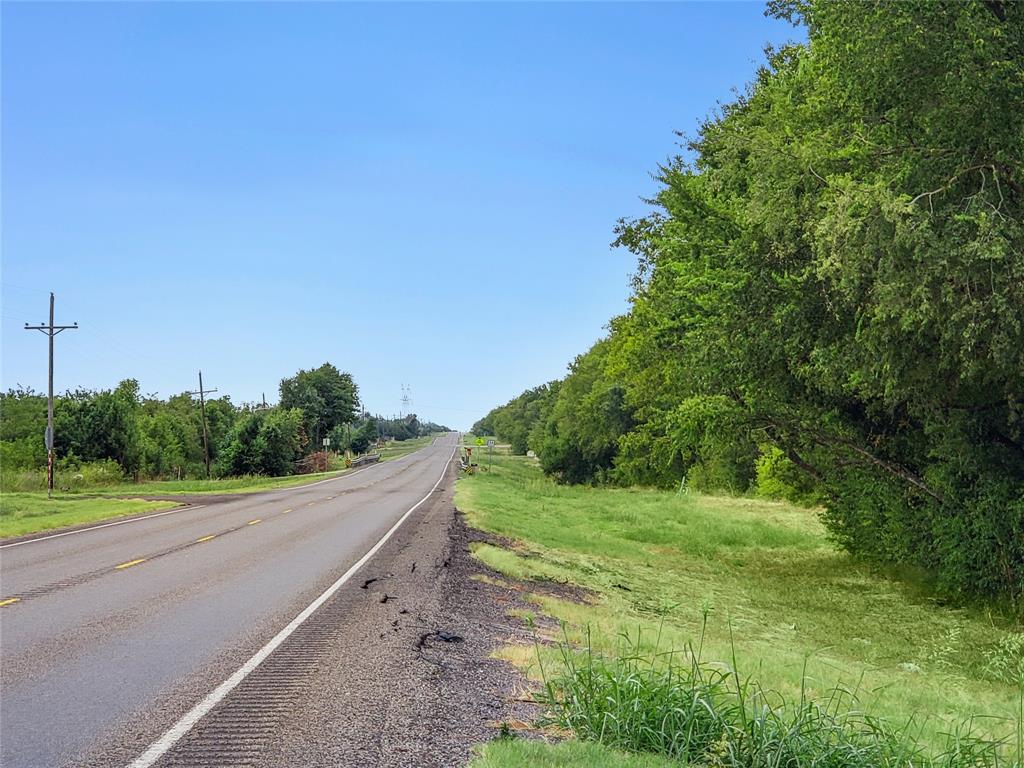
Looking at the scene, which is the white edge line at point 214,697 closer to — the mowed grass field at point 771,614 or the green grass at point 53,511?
the mowed grass field at point 771,614

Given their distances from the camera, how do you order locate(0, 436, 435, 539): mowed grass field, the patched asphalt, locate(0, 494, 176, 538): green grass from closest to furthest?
the patched asphalt < locate(0, 494, 176, 538): green grass < locate(0, 436, 435, 539): mowed grass field

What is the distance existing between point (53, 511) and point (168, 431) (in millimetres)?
54936

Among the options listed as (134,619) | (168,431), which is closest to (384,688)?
(134,619)

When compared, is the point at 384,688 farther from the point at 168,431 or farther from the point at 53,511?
the point at 168,431

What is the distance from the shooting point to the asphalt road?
20.6 ft

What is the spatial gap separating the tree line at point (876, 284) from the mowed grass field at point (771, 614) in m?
1.82

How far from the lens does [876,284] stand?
40.8 ft

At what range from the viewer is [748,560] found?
24516mm

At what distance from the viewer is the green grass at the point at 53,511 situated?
23125 millimetres

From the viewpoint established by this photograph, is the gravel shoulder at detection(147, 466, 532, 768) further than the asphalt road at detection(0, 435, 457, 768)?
No

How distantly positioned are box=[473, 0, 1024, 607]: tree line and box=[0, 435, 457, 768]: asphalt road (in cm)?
854

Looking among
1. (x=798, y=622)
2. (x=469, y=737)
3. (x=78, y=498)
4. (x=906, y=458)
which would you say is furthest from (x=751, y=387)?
(x=78, y=498)

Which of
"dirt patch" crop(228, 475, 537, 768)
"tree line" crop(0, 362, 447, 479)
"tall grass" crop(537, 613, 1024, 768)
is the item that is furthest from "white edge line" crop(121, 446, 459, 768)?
"tree line" crop(0, 362, 447, 479)

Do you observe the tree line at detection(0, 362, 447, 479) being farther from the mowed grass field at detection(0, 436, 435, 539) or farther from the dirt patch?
the dirt patch
